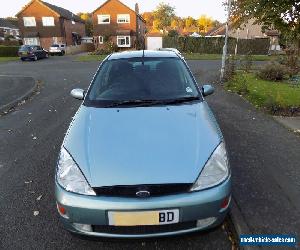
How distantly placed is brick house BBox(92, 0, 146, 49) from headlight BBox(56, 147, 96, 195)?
43381 millimetres

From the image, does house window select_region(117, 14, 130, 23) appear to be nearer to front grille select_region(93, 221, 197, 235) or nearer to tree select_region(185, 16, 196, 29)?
front grille select_region(93, 221, 197, 235)

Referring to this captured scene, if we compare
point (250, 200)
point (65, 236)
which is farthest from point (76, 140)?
point (250, 200)

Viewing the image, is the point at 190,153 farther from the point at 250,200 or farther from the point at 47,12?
the point at 47,12

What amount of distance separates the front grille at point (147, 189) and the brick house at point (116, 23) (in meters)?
43.8

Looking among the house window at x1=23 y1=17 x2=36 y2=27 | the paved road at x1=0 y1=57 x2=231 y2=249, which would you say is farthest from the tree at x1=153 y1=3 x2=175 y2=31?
the paved road at x1=0 y1=57 x2=231 y2=249

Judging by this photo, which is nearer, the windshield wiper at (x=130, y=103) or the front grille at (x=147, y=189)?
the front grille at (x=147, y=189)

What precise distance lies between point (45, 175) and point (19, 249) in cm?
162

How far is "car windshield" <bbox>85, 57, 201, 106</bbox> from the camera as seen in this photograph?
3.93m

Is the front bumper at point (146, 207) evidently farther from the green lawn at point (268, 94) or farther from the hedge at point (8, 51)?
the hedge at point (8, 51)

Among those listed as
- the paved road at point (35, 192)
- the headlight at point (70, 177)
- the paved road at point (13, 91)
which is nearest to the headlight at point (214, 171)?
the paved road at point (35, 192)

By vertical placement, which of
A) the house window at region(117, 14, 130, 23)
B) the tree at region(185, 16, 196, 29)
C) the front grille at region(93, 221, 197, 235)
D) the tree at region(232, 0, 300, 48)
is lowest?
the front grille at region(93, 221, 197, 235)

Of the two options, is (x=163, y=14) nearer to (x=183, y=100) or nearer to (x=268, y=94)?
(x=268, y=94)

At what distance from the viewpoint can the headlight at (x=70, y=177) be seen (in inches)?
103

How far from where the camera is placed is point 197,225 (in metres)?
2.63
